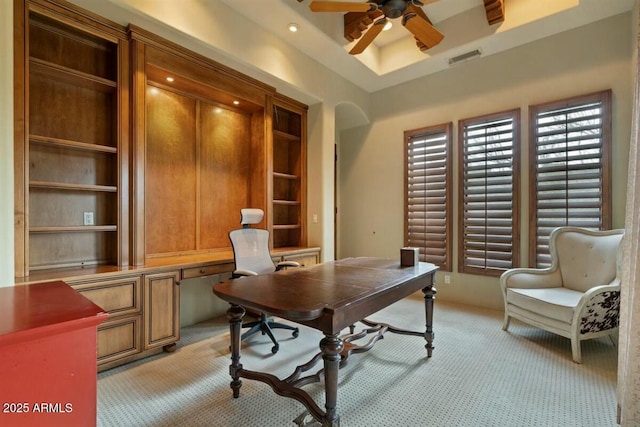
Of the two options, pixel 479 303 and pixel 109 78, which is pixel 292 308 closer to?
pixel 109 78

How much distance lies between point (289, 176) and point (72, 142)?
247 cm

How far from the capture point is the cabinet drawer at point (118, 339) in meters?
2.31

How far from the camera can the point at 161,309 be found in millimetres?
2641

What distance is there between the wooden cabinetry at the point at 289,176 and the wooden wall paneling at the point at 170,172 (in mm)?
1197

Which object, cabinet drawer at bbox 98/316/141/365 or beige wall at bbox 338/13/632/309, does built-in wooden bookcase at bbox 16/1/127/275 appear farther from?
beige wall at bbox 338/13/632/309

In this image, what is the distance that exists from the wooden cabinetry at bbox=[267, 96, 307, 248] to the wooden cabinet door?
1.85 m

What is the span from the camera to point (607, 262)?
2.88 meters

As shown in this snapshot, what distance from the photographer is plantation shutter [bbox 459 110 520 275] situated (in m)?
3.72

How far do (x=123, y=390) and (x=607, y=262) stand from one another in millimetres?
4274

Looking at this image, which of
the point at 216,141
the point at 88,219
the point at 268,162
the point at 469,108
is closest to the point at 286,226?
the point at 268,162

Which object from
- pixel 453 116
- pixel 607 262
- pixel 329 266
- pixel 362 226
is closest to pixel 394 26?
pixel 453 116

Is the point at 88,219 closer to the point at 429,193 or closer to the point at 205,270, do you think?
the point at 205,270

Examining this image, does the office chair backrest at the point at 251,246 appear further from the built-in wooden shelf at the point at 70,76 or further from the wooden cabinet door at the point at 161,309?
the built-in wooden shelf at the point at 70,76

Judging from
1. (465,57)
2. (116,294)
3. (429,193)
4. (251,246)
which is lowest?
(116,294)
